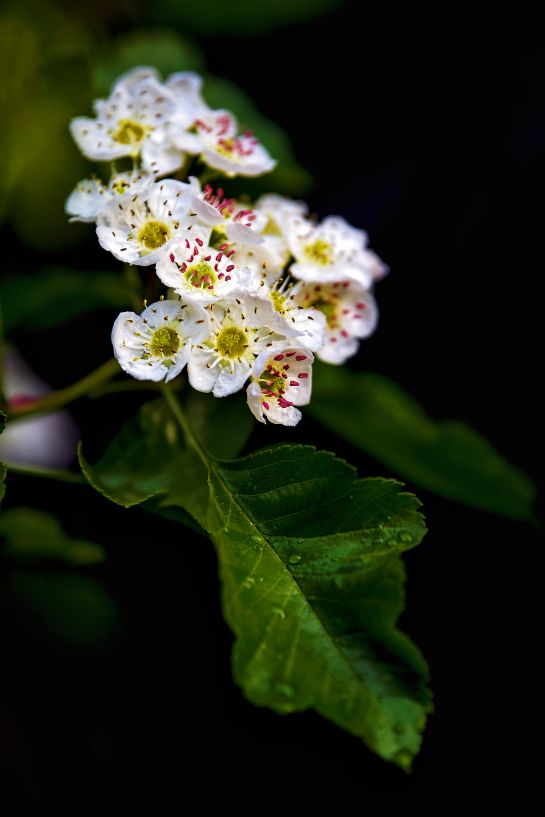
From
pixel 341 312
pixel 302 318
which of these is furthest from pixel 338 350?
pixel 302 318

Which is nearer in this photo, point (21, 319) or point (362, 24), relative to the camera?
point (21, 319)

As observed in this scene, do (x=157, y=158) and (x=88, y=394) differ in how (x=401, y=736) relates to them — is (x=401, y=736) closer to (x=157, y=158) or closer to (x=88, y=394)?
(x=88, y=394)

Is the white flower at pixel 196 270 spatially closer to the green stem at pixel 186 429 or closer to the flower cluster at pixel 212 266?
the flower cluster at pixel 212 266

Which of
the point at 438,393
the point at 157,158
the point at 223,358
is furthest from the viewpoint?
the point at 438,393

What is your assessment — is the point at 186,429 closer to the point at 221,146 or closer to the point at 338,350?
the point at 338,350

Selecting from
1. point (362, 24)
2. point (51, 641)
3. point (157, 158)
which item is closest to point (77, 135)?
point (157, 158)

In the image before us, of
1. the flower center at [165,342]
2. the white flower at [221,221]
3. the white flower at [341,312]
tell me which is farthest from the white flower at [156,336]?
the white flower at [341,312]
